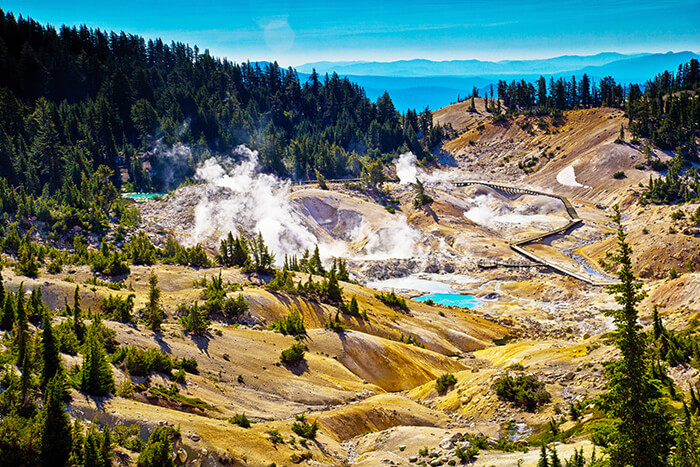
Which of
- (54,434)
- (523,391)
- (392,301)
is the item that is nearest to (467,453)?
(523,391)

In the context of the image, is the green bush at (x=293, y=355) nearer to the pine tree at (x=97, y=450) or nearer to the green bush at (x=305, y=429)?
the green bush at (x=305, y=429)

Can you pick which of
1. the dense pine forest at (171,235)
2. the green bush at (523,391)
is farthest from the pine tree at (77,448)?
the green bush at (523,391)

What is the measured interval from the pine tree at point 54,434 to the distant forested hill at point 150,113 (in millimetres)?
63635

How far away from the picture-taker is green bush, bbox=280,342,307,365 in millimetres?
30875

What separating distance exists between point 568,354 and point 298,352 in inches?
693

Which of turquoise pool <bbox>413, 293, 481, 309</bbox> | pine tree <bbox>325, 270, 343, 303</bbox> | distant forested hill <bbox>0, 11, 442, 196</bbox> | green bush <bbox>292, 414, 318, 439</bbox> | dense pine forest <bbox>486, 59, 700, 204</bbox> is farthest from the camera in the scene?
dense pine forest <bbox>486, 59, 700, 204</bbox>

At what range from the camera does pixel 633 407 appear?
12914 mm

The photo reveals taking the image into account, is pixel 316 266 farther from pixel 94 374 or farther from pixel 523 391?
pixel 94 374

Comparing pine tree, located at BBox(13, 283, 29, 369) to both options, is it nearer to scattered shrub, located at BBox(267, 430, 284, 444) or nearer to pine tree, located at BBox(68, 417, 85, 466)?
pine tree, located at BBox(68, 417, 85, 466)

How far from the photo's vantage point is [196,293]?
38.3m

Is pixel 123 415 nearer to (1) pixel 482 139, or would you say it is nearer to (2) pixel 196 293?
(2) pixel 196 293

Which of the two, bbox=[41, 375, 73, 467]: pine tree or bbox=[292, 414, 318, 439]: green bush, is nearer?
bbox=[41, 375, 73, 467]: pine tree

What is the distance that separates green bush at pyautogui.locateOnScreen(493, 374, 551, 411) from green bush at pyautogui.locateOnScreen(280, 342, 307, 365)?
1143 centimetres

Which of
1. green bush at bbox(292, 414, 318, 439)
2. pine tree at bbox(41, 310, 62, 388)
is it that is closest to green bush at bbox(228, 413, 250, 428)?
green bush at bbox(292, 414, 318, 439)
